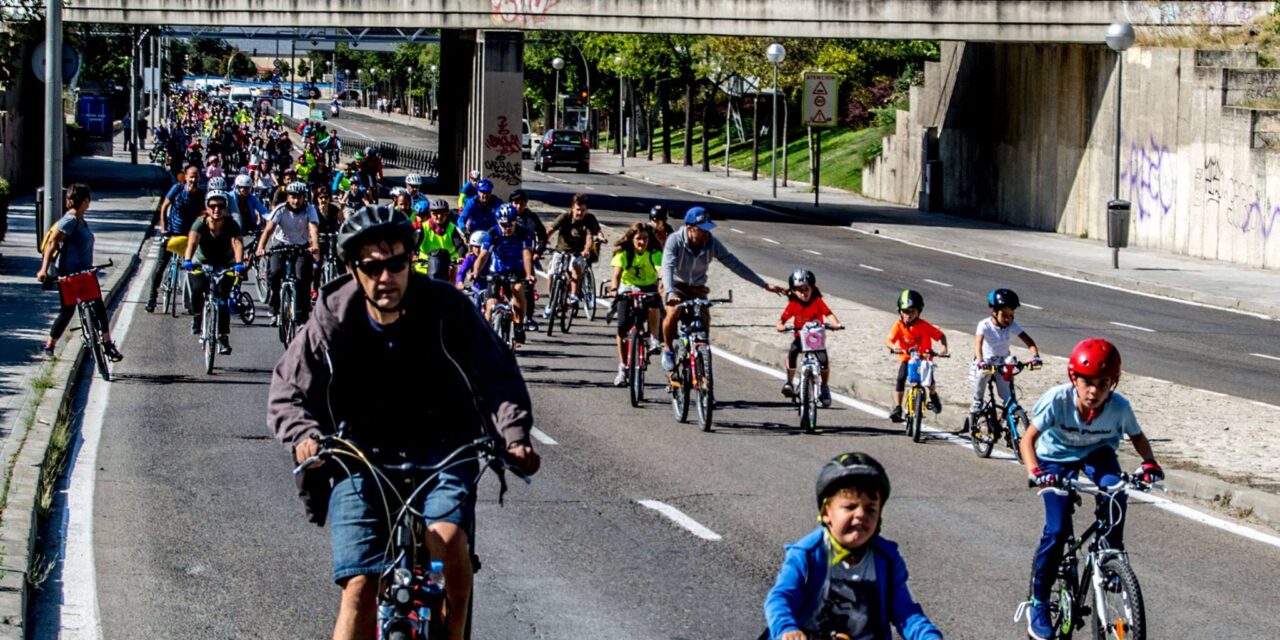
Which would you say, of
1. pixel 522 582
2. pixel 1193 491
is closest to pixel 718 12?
pixel 1193 491

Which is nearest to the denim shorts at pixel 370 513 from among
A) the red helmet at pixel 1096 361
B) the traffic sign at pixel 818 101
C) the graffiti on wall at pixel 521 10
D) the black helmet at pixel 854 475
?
the black helmet at pixel 854 475

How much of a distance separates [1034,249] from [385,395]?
34.6 metres

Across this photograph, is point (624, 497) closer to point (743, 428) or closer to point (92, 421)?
point (743, 428)

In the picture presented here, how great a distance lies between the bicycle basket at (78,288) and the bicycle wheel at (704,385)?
18.6 ft

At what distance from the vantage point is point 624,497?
12.3m

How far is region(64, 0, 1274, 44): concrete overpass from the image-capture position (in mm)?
41625

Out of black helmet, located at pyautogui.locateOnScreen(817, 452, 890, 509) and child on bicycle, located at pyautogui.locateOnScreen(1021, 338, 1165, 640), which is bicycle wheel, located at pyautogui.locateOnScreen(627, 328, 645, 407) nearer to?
child on bicycle, located at pyautogui.locateOnScreen(1021, 338, 1165, 640)

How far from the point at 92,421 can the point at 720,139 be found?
74.8m

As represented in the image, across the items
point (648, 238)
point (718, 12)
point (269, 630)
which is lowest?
point (269, 630)

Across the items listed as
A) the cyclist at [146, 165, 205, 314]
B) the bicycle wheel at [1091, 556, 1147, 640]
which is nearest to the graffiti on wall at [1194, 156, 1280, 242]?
the cyclist at [146, 165, 205, 314]

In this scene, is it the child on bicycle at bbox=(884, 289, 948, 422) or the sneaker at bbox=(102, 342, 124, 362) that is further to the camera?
the sneaker at bbox=(102, 342, 124, 362)

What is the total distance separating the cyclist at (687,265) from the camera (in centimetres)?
1614

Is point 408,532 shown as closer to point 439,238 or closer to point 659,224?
point 659,224

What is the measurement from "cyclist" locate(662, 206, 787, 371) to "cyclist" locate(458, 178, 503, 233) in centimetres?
522
